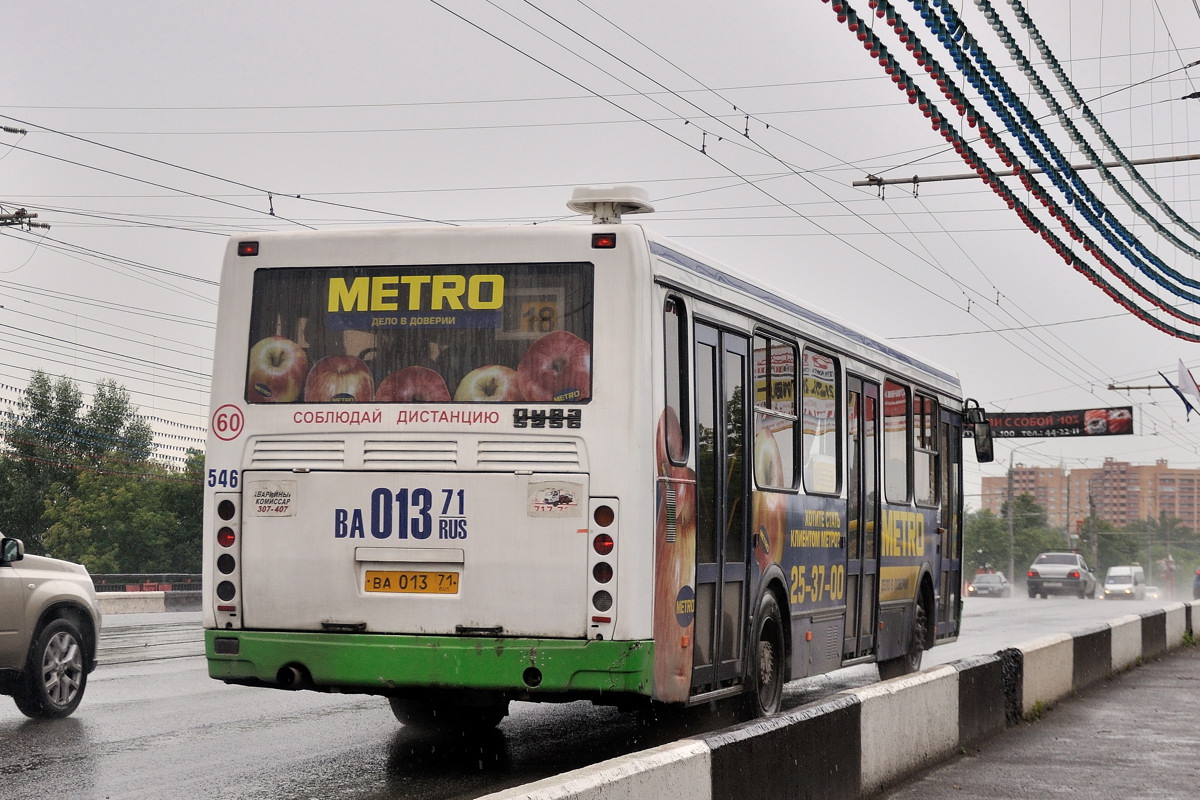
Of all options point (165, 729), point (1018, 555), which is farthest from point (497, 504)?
point (1018, 555)

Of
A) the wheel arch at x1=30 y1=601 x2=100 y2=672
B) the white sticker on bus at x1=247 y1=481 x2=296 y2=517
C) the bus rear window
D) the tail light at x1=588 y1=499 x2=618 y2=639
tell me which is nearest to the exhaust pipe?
the white sticker on bus at x1=247 y1=481 x2=296 y2=517

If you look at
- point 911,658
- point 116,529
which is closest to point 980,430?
point 911,658

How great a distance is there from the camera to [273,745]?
978 centimetres

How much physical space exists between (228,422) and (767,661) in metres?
3.94

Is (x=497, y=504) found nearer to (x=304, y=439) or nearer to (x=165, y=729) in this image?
(x=304, y=439)

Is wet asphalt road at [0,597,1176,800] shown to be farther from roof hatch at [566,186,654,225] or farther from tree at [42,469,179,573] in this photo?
tree at [42,469,179,573]

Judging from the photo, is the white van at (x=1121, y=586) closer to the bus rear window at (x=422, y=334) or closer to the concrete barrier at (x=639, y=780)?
the bus rear window at (x=422, y=334)

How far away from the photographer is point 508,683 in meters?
8.38

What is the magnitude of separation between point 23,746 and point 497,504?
3.42 metres

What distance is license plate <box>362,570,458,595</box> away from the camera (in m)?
8.55

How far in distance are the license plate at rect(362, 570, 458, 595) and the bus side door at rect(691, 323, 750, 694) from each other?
148 cm

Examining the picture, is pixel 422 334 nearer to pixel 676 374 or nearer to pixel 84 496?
pixel 676 374

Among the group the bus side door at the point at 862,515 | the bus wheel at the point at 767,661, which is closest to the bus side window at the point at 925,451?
the bus side door at the point at 862,515

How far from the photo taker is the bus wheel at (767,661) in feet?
33.8
